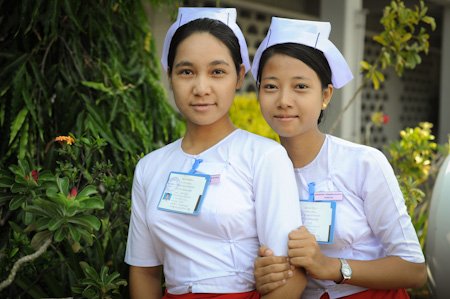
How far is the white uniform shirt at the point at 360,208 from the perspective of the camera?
181cm

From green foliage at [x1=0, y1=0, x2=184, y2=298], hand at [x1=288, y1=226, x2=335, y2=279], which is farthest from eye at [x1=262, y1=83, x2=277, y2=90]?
green foliage at [x1=0, y1=0, x2=184, y2=298]

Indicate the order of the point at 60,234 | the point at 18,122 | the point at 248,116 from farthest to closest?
1. the point at 248,116
2. the point at 18,122
3. the point at 60,234

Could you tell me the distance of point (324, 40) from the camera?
1851 millimetres

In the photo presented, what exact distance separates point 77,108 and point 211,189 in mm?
1576

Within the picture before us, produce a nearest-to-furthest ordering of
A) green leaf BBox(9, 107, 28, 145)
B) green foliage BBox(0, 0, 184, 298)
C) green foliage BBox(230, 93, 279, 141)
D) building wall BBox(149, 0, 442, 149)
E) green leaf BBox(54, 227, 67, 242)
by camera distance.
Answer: green leaf BBox(54, 227, 67, 242)
green foliage BBox(0, 0, 184, 298)
green leaf BBox(9, 107, 28, 145)
green foliage BBox(230, 93, 279, 141)
building wall BBox(149, 0, 442, 149)

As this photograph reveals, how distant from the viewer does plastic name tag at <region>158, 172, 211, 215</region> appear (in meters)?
1.73

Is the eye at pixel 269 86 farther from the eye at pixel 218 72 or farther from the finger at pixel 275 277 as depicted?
the finger at pixel 275 277

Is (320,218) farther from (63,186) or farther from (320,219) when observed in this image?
(63,186)

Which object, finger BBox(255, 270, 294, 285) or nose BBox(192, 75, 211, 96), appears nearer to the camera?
finger BBox(255, 270, 294, 285)

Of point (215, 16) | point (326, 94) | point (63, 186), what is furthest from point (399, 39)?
A: point (63, 186)

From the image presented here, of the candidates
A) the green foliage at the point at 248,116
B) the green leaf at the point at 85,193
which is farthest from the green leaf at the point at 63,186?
the green foliage at the point at 248,116

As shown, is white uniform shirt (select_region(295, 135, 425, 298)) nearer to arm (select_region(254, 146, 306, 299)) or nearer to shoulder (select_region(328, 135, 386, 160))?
shoulder (select_region(328, 135, 386, 160))

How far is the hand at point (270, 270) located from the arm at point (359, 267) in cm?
3

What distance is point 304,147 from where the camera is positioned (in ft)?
6.31
